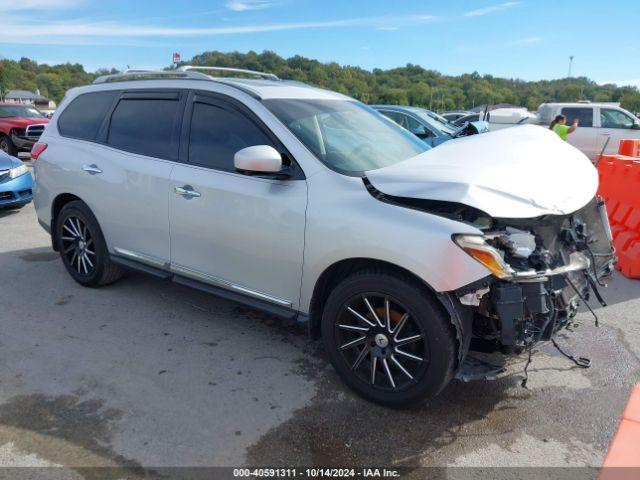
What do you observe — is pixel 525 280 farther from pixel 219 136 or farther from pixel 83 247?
pixel 83 247

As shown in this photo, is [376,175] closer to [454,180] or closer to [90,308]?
[454,180]

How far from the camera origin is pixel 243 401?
321cm

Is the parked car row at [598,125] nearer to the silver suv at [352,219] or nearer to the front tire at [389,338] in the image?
the silver suv at [352,219]

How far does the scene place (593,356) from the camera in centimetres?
389

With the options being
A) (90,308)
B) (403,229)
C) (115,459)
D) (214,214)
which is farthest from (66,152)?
(403,229)

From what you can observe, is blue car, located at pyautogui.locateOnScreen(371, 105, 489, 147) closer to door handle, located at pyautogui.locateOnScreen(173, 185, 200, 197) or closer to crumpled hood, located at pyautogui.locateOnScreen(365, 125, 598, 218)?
crumpled hood, located at pyautogui.locateOnScreen(365, 125, 598, 218)

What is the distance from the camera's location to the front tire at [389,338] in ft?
9.28

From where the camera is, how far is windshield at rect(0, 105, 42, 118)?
633 inches

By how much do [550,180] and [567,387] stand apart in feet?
4.60

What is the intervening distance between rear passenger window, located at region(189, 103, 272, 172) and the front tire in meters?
1.26

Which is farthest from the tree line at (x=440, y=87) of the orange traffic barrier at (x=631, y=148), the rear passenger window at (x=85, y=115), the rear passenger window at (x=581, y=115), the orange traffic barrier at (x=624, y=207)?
the rear passenger window at (x=85, y=115)

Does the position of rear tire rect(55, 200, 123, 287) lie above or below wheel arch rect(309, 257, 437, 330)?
below

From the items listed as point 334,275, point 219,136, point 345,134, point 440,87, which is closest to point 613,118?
point 345,134

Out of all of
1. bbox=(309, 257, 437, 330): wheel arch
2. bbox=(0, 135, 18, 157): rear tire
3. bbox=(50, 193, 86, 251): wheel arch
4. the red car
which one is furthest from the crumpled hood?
bbox=(0, 135, 18, 157): rear tire
